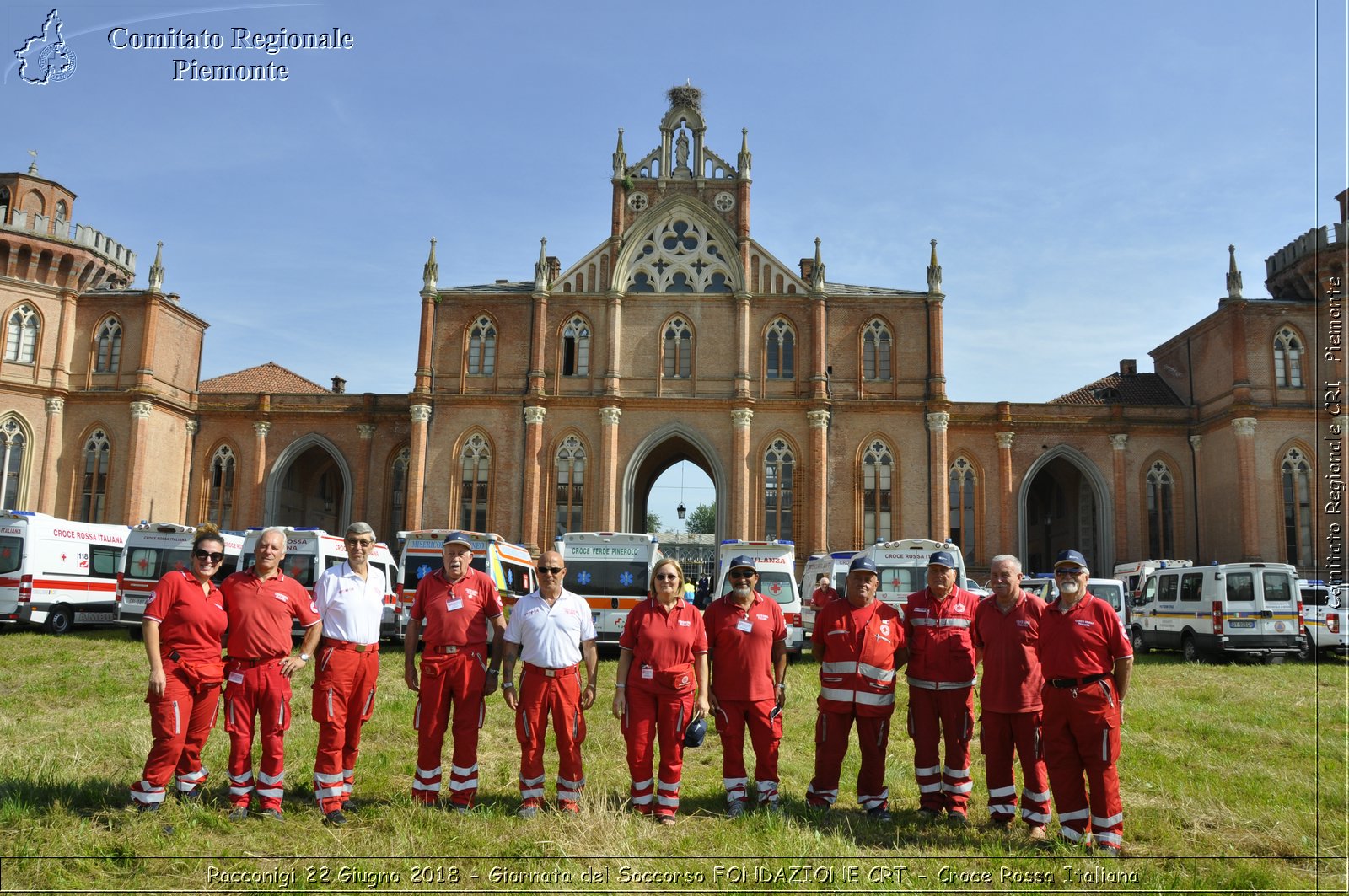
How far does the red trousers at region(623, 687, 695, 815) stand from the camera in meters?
7.18

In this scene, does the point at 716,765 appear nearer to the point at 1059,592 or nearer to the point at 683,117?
the point at 1059,592

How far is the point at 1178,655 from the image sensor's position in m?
22.1

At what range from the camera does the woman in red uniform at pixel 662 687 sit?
284 inches

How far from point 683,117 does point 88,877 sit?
109ft

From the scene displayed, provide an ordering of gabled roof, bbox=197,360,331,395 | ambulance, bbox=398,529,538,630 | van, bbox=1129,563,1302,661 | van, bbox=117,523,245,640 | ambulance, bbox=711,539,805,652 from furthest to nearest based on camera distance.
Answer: gabled roof, bbox=197,360,331,395
van, bbox=117,523,245,640
ambulance, bbox=398,529,538,630
ambulance, bbox=711,539,805,652
van, bbox=1129,563,1302,661

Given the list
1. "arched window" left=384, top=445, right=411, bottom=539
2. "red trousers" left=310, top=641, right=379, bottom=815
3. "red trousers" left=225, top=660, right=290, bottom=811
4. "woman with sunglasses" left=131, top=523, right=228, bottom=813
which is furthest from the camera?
"arched window" left=384, top=445, right=411, bottom=539

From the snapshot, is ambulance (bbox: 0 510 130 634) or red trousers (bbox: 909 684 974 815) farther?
ambulance (bbox: 0 510 130 634)

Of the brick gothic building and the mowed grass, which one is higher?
the brick gothic building

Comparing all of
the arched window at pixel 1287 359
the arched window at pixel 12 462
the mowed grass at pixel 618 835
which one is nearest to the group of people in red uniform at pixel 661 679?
the mowed grass at pixel 618 835

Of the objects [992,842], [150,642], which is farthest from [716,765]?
[150,642]

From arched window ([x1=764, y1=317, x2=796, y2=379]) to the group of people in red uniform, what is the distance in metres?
26.0

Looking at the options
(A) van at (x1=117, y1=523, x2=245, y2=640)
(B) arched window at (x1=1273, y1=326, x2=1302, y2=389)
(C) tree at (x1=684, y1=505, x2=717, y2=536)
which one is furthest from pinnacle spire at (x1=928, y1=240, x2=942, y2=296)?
(C) tree at (x1=684, y1=505, x2=717, y2=536)

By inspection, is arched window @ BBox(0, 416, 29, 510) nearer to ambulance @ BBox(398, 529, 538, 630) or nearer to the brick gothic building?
the brick gothic building

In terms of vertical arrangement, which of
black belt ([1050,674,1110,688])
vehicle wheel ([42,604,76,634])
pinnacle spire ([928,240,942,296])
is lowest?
vehicle wheel ([42,604,76,634])
